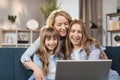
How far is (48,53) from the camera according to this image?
1.99 m

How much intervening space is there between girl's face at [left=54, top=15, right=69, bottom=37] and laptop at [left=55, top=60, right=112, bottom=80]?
616mm

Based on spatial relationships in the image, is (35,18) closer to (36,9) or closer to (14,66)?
(36,9)

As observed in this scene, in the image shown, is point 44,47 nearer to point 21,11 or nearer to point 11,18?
point 11,18

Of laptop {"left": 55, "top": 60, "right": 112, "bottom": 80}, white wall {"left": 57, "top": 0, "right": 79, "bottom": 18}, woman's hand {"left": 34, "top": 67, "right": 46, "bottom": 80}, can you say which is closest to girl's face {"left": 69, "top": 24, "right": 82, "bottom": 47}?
woman's hand {"left": 34, "top": 67, "right": 46, "bottom": 80}

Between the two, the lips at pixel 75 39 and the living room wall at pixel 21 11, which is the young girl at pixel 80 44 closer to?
the lips at pixel 75 39

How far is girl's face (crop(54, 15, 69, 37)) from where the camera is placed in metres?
2.06

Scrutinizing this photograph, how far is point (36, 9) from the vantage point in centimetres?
671

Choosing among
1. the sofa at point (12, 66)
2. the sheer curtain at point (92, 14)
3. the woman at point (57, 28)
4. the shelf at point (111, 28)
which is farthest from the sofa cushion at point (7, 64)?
the sheer curtain at point (92, 14)

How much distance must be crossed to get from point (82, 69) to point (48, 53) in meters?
0.56

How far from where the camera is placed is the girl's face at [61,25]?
2.06 meters

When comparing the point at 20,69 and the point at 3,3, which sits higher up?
→ the point at 3,3

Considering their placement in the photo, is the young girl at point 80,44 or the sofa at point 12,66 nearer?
the young girl at point 80,44

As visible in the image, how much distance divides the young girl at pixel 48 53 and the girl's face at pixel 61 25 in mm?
92

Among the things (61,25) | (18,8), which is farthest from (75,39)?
(18,8)
